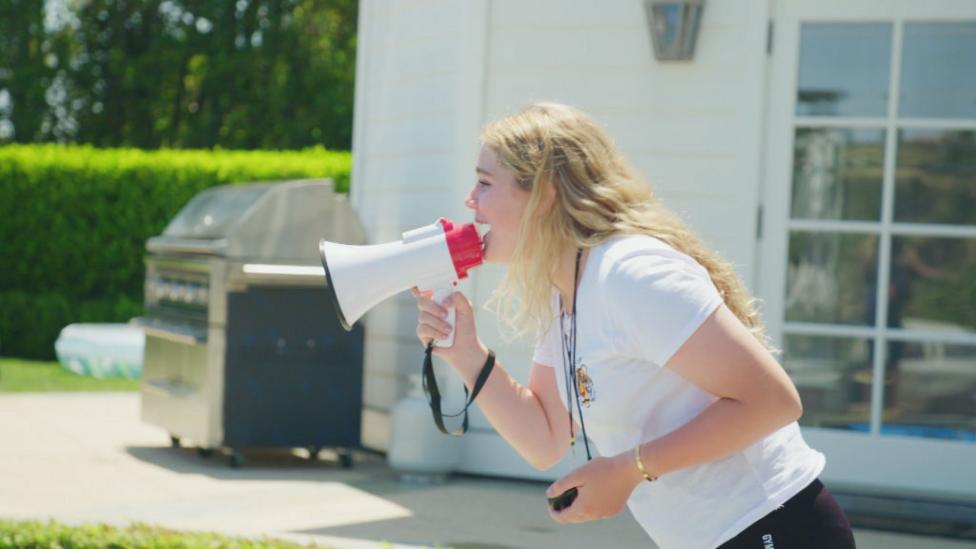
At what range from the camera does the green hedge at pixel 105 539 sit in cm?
477

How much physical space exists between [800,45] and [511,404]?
485 cm

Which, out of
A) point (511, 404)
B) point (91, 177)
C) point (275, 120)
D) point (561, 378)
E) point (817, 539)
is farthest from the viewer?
point (275, 120)

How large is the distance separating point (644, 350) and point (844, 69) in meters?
5.16

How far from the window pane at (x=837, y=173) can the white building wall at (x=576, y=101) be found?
0.76 ft

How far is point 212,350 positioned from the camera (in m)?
7.63

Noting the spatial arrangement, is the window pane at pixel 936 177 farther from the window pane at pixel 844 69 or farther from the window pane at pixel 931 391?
the window pane at pixel 931 391

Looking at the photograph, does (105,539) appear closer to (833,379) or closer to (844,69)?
(833,379)

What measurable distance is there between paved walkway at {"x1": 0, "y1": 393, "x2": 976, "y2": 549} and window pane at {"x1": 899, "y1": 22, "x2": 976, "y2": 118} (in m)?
2.16

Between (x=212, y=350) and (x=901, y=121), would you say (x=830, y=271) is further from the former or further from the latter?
(x=212, y=350)

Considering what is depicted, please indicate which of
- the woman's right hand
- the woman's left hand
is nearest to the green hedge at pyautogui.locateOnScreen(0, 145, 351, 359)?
the woman's right hand

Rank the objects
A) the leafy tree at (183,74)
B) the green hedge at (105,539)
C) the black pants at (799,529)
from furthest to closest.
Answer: the leafy tree at (183,74) < the green hedge at (105,539) < the black pants at (799,529)

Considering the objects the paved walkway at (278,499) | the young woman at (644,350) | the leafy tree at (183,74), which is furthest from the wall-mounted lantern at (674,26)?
the leafy tree at (183,74)

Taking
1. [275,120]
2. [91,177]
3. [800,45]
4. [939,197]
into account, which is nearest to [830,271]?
[939,197]

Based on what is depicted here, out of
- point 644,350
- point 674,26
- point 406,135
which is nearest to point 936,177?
point 674,26
